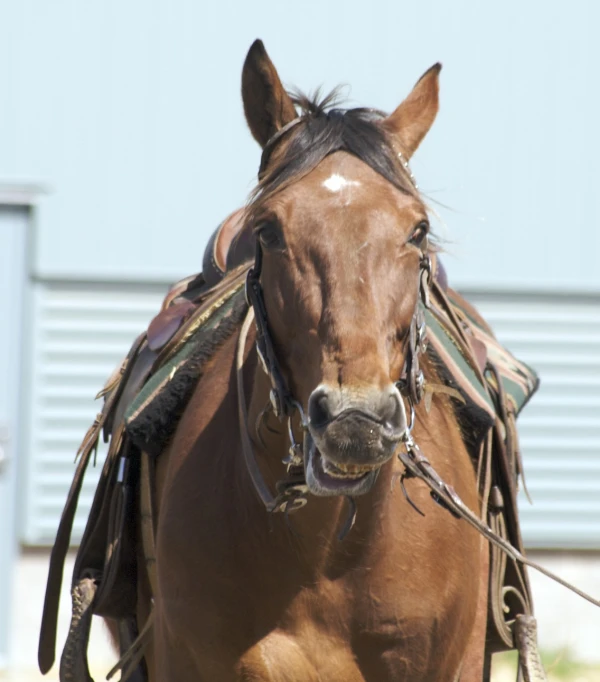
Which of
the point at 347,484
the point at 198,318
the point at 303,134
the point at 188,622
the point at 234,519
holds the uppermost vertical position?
the point at 303,134

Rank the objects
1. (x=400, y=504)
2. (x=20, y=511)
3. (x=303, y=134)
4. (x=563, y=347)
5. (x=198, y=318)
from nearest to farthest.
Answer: (x=303, y=134) < (x=400, y=504) < (x=198, y=318) < (x=20, y=511) < (x=563, y=347)

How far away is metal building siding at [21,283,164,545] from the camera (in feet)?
22.3

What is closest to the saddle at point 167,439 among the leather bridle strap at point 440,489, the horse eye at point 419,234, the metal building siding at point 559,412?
the leather bridle strap at point 440,489

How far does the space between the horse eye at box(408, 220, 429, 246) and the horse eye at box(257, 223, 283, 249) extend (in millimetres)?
271

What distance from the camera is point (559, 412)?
716cm

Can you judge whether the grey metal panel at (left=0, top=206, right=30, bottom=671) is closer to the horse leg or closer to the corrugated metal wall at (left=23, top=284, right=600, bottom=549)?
the corrugated metal wall at (left=23, top=284, right=600, bottom=549)

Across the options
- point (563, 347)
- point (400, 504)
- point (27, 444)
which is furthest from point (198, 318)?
point (563, 347)

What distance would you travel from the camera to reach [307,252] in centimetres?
238

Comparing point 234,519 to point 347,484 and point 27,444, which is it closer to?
point 347,484

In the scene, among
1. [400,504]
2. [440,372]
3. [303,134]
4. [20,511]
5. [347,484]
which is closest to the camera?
[347,484]

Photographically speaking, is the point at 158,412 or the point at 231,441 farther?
the point at 158,412

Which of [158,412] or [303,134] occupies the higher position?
[303,134]

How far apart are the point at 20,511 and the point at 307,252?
4.79 meters

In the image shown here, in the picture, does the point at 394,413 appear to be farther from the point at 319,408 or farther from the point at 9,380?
the point at 9,380
